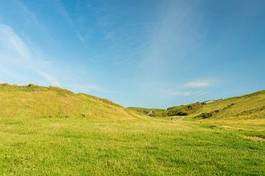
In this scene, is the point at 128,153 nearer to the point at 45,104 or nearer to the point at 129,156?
the point at 129,156

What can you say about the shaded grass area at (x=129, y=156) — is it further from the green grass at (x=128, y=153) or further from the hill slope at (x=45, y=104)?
the hill slope at (x=45, y=104)

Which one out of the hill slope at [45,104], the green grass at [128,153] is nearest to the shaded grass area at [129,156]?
the green grass at [128,153]

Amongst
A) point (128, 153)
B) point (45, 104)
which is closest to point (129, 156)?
point (128, 153)

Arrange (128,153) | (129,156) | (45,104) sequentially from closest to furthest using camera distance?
(129,156)
(128,153)
(45,104)

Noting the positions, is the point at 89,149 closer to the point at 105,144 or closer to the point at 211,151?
the point at 105,144

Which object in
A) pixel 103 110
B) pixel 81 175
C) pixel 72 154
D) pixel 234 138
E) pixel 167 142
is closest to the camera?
pixel 81 175

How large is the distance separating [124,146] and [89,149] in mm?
3343

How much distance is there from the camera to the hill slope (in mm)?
65062

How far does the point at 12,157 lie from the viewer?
23703mm

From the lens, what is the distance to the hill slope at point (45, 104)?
2562 inches

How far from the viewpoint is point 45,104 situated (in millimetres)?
72250

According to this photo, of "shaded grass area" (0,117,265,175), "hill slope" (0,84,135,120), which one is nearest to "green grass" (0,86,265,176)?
"shaded grass area" (0,117,265,175)

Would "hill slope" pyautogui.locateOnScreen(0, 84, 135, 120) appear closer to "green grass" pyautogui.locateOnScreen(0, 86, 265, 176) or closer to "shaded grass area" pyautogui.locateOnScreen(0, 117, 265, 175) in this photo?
"green grass" pyautogui.locateOnScreen(0, 86, 265, 176)

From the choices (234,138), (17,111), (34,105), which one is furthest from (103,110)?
(234,138)
